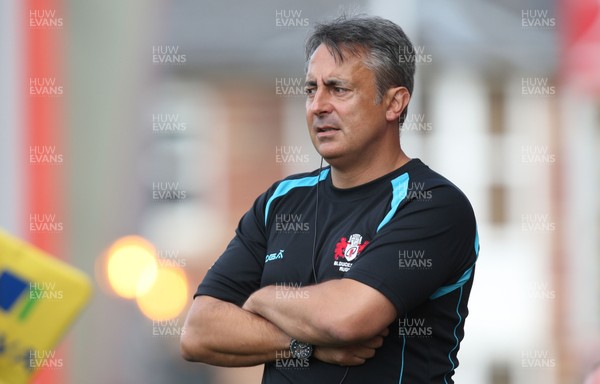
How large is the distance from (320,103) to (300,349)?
776mm

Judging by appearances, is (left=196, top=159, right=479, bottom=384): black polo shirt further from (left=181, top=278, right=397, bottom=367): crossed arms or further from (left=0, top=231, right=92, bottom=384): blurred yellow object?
(left=0, top=231, right=92, bottom=384): blurred yellow object

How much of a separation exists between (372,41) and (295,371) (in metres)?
1.05

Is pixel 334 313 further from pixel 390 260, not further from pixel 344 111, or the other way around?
pixel 344 111

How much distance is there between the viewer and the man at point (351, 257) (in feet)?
9.95

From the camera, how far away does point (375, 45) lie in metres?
3.38

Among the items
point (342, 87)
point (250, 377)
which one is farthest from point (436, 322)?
point (250, 377)

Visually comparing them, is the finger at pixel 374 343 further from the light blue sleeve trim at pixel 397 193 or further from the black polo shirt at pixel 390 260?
the light blue sleeve trim at pixel 397 193

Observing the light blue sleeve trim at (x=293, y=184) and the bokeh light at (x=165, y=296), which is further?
the bokeh light at (x=165, y=296)

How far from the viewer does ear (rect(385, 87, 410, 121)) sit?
342 cm

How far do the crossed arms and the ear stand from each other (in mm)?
631

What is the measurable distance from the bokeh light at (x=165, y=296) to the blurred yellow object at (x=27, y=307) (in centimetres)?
543

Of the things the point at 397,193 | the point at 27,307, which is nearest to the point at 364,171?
the point at 397,193

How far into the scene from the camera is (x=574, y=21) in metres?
8.68

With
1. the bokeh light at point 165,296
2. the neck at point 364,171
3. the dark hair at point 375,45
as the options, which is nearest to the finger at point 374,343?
the neck at point 364,171
